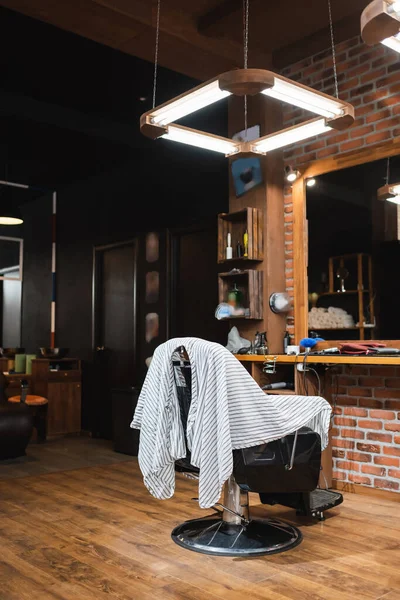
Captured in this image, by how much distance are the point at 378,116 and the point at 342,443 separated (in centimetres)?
224

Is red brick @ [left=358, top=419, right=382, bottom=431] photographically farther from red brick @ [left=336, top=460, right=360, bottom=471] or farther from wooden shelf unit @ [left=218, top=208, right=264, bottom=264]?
wooden shelf unit @ [left=218, top=208, right=264, bottom=264]

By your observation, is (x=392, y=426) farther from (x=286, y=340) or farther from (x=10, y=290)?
(x=10, y=290)

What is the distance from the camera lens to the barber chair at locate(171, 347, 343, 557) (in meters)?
2.79

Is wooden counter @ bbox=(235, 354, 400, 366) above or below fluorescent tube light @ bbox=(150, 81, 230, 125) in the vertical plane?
Result: below

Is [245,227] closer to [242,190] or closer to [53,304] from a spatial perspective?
[242,190]

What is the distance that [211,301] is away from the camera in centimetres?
577

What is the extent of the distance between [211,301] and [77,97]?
2.22m

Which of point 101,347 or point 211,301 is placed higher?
point 211,301

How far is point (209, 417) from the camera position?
2.69 m

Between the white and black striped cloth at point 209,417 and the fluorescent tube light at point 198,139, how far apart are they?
4.45 feet

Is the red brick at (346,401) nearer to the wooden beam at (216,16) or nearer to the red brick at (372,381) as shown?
the red brick at (372,381)

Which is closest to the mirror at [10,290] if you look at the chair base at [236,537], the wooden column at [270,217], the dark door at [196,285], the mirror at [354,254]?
the dark door at [196,285]

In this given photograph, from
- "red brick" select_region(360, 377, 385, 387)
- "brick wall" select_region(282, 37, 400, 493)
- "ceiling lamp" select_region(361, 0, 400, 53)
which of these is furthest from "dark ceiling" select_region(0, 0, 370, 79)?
"red brick" select_region(360, 377, 385, 387)

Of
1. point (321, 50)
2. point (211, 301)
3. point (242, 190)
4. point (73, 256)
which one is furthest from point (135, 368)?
point (321, 50)
